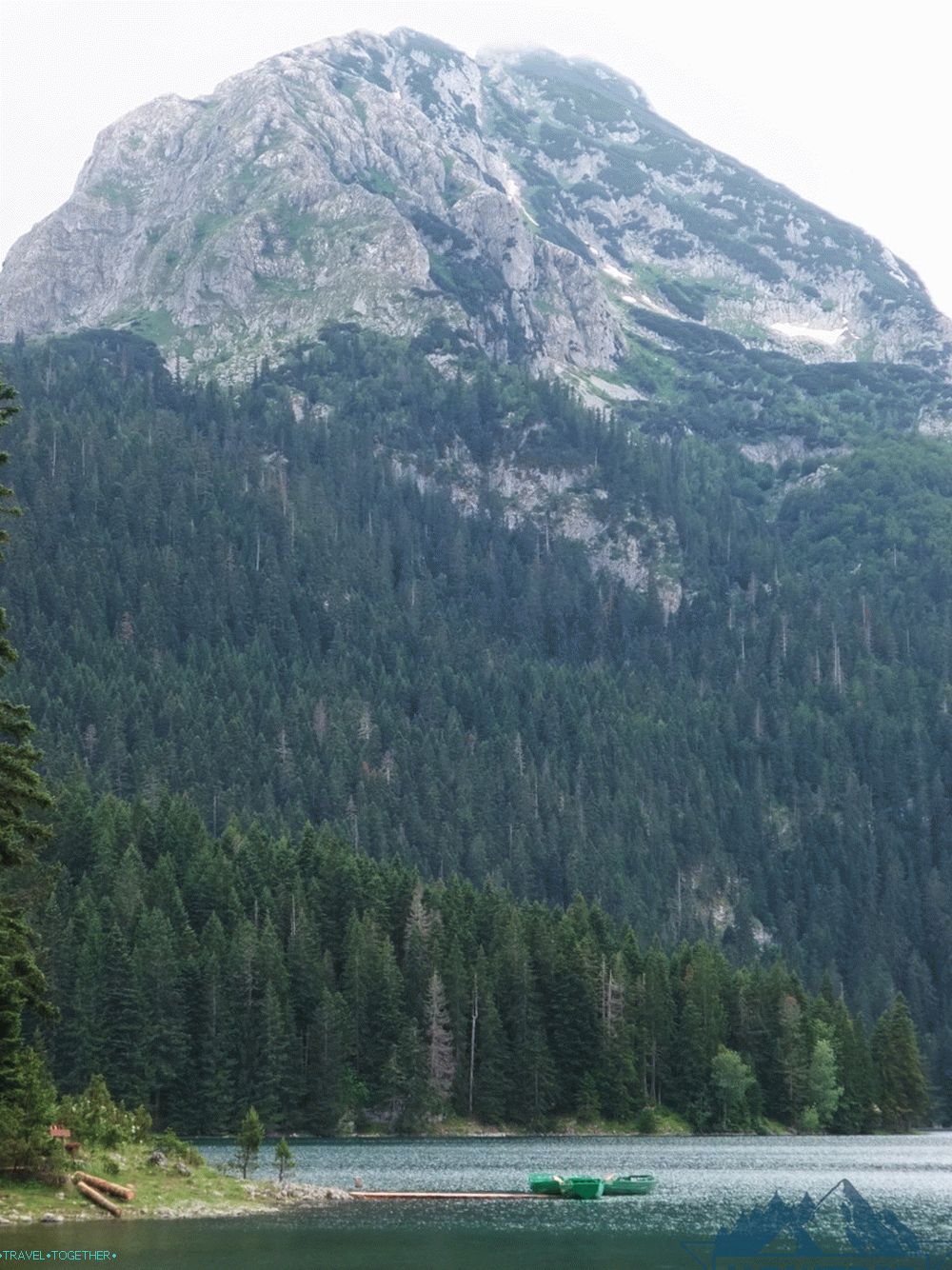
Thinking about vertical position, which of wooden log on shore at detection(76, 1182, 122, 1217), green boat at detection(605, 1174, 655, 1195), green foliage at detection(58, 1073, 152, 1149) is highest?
green foliage at detection(58, 1073, 152, 1149)

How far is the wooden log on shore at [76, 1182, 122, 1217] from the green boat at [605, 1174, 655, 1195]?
37414 mm

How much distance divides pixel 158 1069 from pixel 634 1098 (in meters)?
49.6

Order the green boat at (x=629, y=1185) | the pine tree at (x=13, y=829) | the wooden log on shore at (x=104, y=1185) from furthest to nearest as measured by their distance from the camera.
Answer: the green boat at (x=629, y=1185) < the wooden log on shore at (x=104, y=1185) < the pine tree at (x=13, y=829)

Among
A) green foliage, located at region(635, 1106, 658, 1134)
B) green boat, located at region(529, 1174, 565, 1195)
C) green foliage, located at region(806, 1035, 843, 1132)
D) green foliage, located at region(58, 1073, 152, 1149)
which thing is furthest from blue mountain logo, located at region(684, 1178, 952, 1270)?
green foliage, located at region(806, 1035, 843, 1132)

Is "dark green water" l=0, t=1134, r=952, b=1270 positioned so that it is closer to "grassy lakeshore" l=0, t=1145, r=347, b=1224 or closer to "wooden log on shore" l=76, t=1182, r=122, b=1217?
"wooden log on shore" l=76, t=1182, r=122, b=1217

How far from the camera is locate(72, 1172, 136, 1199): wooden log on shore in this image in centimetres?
8406

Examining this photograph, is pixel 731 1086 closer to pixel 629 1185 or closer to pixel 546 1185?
pixel 629 1185

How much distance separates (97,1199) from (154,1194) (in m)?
6.84

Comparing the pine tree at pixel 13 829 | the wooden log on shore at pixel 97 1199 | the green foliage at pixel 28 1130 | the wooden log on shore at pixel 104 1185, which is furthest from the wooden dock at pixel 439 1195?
the pine tree at pixel 13 829

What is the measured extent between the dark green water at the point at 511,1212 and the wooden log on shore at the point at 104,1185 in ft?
6.57

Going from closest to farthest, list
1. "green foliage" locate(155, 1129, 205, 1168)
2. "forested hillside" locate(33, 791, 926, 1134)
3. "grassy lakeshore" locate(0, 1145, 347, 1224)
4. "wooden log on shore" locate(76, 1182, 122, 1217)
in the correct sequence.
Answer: "grassy lakeshore" locate(0, 1145, 347, 1224) → "wooden log on shore" locate(76, 1182, 122, 1217) → "green foliage" locate(155, 1129, 205, 1168) → "forested hillside" locate(33, 791, 926, 1134)

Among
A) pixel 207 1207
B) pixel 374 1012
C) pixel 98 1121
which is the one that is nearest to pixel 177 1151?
pixel 98 1121

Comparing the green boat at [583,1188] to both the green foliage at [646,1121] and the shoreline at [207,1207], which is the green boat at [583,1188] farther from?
the green foliage at [646,1121]

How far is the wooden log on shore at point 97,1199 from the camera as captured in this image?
3263 inches
